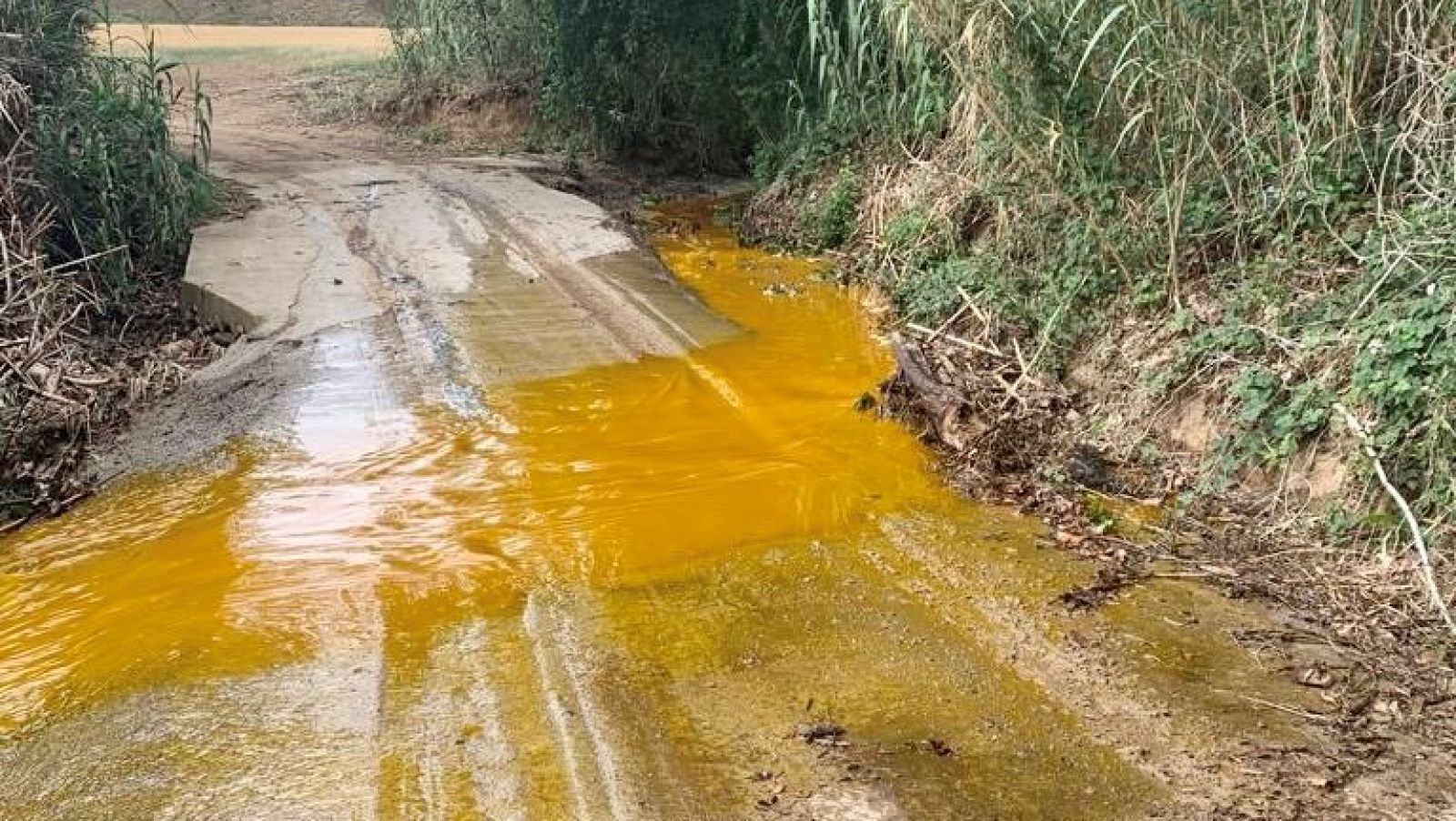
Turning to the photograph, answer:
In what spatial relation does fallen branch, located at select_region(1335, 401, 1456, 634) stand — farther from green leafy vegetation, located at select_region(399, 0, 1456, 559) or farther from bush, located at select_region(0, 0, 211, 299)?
bush, located at select_region(0, 0, 211, 299)

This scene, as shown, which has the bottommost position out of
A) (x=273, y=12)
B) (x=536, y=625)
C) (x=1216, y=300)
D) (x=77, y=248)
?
(x=536, y=625)

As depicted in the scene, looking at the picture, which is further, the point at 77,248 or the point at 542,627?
the point at 77,248

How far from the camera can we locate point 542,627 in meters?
3.70

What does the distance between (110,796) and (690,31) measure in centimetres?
964

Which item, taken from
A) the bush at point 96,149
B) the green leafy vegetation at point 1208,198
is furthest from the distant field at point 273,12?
the green leafy vegetation at point 1208,198

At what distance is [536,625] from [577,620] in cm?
13

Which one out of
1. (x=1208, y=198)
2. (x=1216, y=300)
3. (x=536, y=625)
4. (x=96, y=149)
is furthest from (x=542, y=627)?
(x=96, y=149)

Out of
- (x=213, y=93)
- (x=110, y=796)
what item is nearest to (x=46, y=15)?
(x=110, y=796)

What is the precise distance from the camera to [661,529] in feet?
14.5

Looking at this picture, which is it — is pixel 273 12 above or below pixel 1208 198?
above

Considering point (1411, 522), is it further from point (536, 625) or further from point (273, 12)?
point (273, 12)

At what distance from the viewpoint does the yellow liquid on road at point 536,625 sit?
2.92 meters

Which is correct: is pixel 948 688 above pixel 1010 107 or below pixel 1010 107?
below

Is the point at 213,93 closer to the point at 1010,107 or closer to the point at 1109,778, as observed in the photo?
the point at 1010,107
